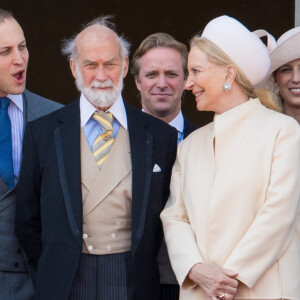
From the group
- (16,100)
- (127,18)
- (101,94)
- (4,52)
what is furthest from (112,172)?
(127,18)

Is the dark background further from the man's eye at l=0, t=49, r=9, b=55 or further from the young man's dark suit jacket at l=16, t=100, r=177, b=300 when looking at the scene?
the young man's dark suit jacket at l=16, t=100, r=177, b=300

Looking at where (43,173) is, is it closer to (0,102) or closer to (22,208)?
(22,208)

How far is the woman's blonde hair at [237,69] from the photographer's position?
3004mm

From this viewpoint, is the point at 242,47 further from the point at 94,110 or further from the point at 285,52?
the point at 94,110

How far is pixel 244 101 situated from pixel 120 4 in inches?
162

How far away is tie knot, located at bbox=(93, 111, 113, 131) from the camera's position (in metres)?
3.16

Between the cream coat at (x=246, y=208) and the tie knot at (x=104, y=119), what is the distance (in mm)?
396

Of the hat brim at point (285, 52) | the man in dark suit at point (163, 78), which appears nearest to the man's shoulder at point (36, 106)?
the man in dark suit at point (163, 78)

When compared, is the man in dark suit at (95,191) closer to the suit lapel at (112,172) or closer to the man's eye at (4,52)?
the suit lapel at (112,172)

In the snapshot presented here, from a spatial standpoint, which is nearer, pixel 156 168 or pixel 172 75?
pixel 156 168

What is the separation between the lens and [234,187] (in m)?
2.87

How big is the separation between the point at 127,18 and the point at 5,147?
3904mm

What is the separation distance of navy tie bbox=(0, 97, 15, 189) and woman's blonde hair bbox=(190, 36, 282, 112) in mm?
865

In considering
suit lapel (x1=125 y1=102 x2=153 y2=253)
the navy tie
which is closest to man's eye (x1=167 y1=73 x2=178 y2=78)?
suit lapel (x1=125 y1=102 x2=153 y2=253)
